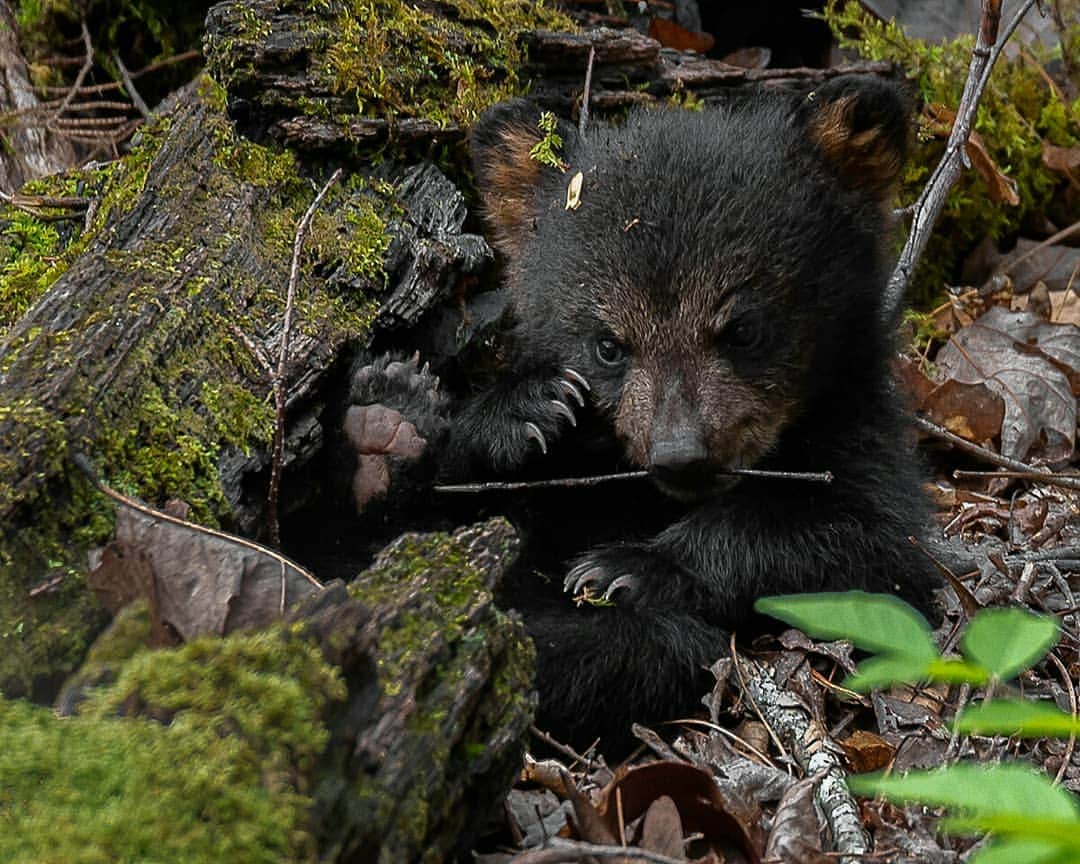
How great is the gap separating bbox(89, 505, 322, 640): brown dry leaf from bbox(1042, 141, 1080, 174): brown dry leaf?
5.65m

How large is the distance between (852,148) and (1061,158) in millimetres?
3088

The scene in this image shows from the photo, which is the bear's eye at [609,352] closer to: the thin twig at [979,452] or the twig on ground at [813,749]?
the twig on ground at [813,749]

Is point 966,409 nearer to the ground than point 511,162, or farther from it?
nearer to the ground

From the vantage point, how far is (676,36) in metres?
6.90

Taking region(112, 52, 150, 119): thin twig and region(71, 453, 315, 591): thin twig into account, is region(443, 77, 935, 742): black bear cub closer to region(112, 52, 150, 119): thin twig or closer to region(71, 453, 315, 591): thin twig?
region(71, 453, 315, 591): thin twig

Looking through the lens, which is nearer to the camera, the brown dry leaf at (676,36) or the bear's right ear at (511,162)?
the bear's right ear at (511,162)

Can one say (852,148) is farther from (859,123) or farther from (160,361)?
(160,361)

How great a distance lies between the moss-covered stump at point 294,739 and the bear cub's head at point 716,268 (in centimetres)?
157

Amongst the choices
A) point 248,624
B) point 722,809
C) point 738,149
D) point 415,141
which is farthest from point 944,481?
point 248,624

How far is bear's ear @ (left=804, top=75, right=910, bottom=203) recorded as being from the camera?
4.14 metres

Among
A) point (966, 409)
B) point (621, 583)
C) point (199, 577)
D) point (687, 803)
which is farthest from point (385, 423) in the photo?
point (966, 409)

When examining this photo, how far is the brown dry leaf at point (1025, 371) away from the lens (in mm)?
5441

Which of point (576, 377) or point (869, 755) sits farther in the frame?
point (576, 377)

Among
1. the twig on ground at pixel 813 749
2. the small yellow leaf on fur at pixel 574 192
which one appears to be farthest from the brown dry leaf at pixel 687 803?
the small yellow leaf on fur at pixel 574 192
